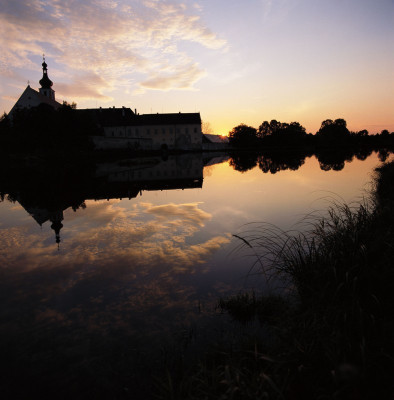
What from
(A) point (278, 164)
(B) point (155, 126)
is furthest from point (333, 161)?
(B) point (155, 126)

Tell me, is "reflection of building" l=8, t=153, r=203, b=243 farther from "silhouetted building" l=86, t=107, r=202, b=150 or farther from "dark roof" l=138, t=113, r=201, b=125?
"dark roof" l=138, t=113, r=201, b=125

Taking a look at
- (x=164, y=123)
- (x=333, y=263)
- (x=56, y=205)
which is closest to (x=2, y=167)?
(x=56, y=205)

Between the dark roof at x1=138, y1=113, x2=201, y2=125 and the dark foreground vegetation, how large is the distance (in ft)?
286

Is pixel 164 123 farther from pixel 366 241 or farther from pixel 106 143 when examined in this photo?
pixel 366 241

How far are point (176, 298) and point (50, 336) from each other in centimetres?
214

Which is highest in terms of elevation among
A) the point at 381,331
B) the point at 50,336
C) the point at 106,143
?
the point at 106,143

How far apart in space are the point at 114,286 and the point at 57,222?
6602mm

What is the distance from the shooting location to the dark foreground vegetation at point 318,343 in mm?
2606

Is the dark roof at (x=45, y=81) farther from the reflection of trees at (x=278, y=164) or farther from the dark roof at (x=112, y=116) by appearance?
the reflection of trees at (x=278, y=164)

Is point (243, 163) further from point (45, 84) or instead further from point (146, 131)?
point (45, 84)

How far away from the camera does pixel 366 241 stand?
488cm

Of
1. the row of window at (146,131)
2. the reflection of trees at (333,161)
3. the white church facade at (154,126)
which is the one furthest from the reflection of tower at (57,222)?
the row of window at (146,131)

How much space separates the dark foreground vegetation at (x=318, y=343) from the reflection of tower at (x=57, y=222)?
285 inches

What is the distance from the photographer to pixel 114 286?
579cm
